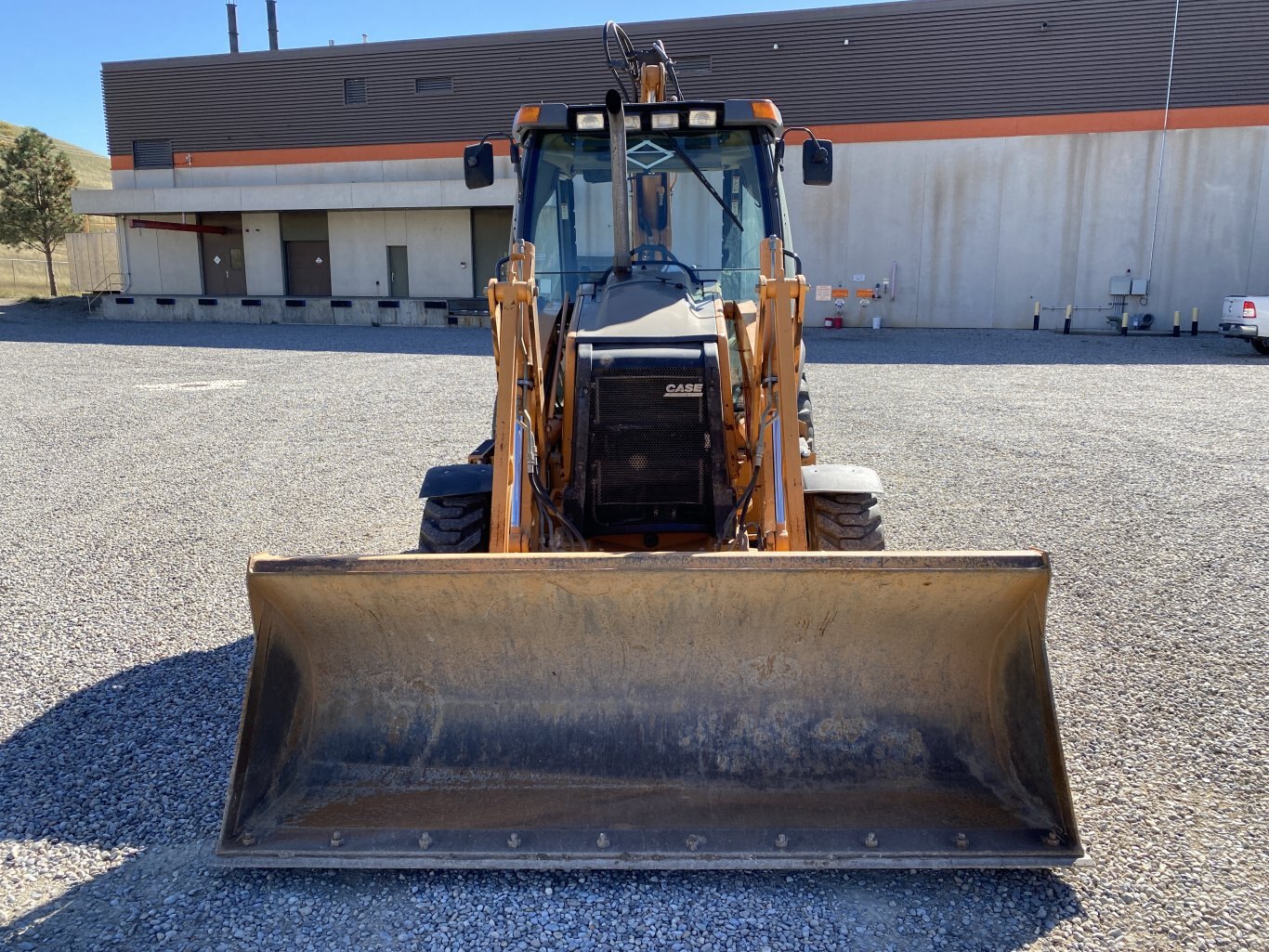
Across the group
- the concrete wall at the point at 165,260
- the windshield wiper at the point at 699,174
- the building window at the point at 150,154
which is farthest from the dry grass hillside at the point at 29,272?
the windshield wiper at the point at 699,174

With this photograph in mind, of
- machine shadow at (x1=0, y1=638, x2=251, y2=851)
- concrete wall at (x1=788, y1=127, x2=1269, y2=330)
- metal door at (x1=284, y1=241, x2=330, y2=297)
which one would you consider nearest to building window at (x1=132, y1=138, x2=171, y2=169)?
metal door at (x1=284, y1=241, x2=330, y2=297)

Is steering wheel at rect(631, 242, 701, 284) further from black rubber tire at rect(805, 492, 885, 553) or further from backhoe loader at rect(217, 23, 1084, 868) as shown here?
black rubber tire at rect(805, 492, 885, 553)

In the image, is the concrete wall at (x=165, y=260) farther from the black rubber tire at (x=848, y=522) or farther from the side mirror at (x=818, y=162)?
the black rubber tire at (x=848, y=522)

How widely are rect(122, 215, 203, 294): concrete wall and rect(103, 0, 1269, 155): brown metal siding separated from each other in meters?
3.07

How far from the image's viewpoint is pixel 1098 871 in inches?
117

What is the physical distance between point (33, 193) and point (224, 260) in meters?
10.2

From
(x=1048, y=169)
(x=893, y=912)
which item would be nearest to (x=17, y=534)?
(x=893, y=912)

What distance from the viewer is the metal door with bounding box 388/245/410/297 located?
1200 inches

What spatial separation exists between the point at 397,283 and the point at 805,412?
26906 millimetres

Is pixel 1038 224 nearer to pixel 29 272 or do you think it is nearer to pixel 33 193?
pixel 33 193

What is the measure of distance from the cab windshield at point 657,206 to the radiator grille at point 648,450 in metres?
1.20

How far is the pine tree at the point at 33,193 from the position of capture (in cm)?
3650

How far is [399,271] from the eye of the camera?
30.6 meters

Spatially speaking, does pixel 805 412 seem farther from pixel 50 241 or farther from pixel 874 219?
pixel 50 241
